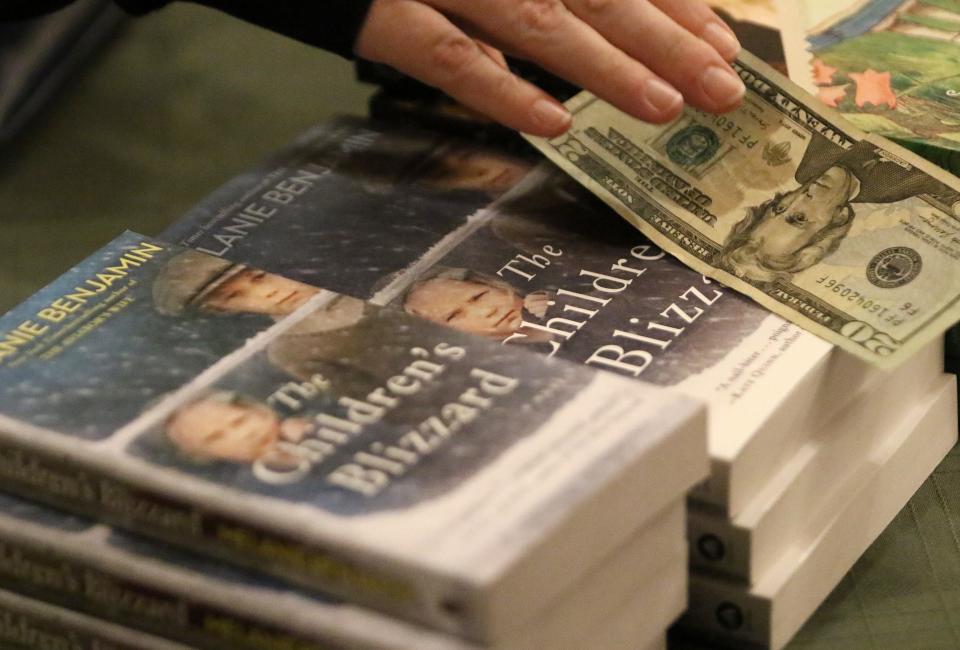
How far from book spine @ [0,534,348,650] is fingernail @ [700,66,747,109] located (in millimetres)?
385

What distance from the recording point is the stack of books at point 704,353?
59 centimetres

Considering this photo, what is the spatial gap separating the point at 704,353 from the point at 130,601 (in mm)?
272

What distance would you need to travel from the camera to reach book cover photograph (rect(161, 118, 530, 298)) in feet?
2.39

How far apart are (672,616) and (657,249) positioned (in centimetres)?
22

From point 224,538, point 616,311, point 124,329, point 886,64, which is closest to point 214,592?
point 224,538

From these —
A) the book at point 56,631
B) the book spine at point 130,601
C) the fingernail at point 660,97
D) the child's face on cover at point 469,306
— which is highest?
the fingernail at point 660,97

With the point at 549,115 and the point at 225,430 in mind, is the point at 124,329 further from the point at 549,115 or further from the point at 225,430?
the point at 549,115

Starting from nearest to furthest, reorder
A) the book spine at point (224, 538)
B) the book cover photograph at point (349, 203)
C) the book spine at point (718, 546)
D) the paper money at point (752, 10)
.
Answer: the book spine at point (224, 538) → the book spine at point (718, 546) → the book cover photograph at point (349, 203) → the paper money at point (752, 10)

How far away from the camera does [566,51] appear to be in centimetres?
75

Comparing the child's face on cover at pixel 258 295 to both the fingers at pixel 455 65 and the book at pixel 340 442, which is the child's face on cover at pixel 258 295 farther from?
the fingers at pixel 455 65

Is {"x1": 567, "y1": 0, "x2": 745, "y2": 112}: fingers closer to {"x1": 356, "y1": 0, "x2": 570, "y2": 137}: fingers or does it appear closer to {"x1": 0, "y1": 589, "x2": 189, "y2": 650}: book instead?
{"x1": 356, "y1": 0, "x2": 570, "y2": 137}: fingers

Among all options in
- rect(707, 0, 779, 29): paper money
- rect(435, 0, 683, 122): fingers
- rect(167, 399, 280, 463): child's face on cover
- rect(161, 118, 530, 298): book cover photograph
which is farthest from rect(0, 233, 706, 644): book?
rect(707, 0, 779, 29): paper money

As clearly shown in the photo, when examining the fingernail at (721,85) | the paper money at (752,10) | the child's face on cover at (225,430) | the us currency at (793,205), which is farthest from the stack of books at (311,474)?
the paper money at (752,10)

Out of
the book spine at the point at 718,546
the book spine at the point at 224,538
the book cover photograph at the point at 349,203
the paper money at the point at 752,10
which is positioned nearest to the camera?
the book spine at the point at 224,538
